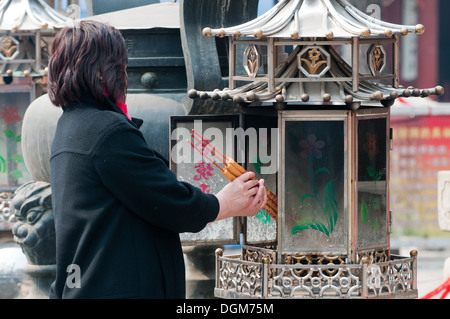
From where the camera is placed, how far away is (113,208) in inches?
118

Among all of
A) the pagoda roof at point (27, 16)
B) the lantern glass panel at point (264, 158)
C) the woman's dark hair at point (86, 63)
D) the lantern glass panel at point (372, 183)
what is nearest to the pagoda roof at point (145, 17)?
the pagoda roof at point (27, 16)

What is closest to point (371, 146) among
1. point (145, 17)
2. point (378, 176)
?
point (378, 176)

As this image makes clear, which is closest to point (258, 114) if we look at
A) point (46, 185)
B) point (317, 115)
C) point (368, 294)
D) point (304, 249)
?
point (317, 115)

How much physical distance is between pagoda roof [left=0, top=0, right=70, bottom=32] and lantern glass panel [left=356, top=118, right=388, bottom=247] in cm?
276

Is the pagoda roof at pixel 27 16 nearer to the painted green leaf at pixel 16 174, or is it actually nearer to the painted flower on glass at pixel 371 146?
the painted green leaf at pixel 16 174

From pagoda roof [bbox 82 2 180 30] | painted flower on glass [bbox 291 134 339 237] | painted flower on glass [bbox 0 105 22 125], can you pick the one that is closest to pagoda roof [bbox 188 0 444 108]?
painted flower on glass [bbox 291 134 339 237]

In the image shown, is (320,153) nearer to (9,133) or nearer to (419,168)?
(9,133)

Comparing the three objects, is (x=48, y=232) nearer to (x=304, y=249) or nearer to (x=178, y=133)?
(x=178, y=133)

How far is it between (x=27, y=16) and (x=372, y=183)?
316cm

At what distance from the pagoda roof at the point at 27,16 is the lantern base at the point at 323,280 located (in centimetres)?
275

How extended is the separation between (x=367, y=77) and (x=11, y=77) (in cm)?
362

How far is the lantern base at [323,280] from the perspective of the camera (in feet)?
15.8

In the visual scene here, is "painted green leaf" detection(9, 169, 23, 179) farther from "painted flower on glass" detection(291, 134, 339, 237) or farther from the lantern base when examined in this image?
"painted flower on glass" detection(291, 134, 339, 237)

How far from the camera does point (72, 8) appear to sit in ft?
24.6
